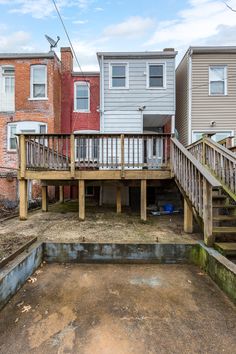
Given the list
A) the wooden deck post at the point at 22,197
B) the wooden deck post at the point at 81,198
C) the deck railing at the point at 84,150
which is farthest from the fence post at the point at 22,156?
the wooden deck post at the point at 81,198

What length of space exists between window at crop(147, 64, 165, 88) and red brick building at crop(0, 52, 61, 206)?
15.4ft

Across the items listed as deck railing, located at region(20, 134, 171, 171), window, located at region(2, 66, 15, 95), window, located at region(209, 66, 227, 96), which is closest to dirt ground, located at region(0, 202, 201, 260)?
deck railing, located at region(20, 134, 171, 171)

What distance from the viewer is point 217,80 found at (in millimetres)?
10242

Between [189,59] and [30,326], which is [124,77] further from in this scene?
[30,326]

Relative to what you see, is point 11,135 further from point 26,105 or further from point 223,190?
point 223,190

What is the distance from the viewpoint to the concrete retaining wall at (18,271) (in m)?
2.87

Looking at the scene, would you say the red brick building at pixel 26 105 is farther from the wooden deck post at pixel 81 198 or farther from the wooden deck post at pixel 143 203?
the wooden deck post at pixel 143 203

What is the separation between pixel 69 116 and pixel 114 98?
131 inches

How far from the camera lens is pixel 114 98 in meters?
9.84

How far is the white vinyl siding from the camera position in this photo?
11625 millimetres

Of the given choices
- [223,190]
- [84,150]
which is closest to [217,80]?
[223,190]

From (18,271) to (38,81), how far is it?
413 inches

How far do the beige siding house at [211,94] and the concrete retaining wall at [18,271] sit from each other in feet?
27.0

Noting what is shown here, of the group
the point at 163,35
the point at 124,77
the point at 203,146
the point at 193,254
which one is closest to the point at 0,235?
the point at 193,254
